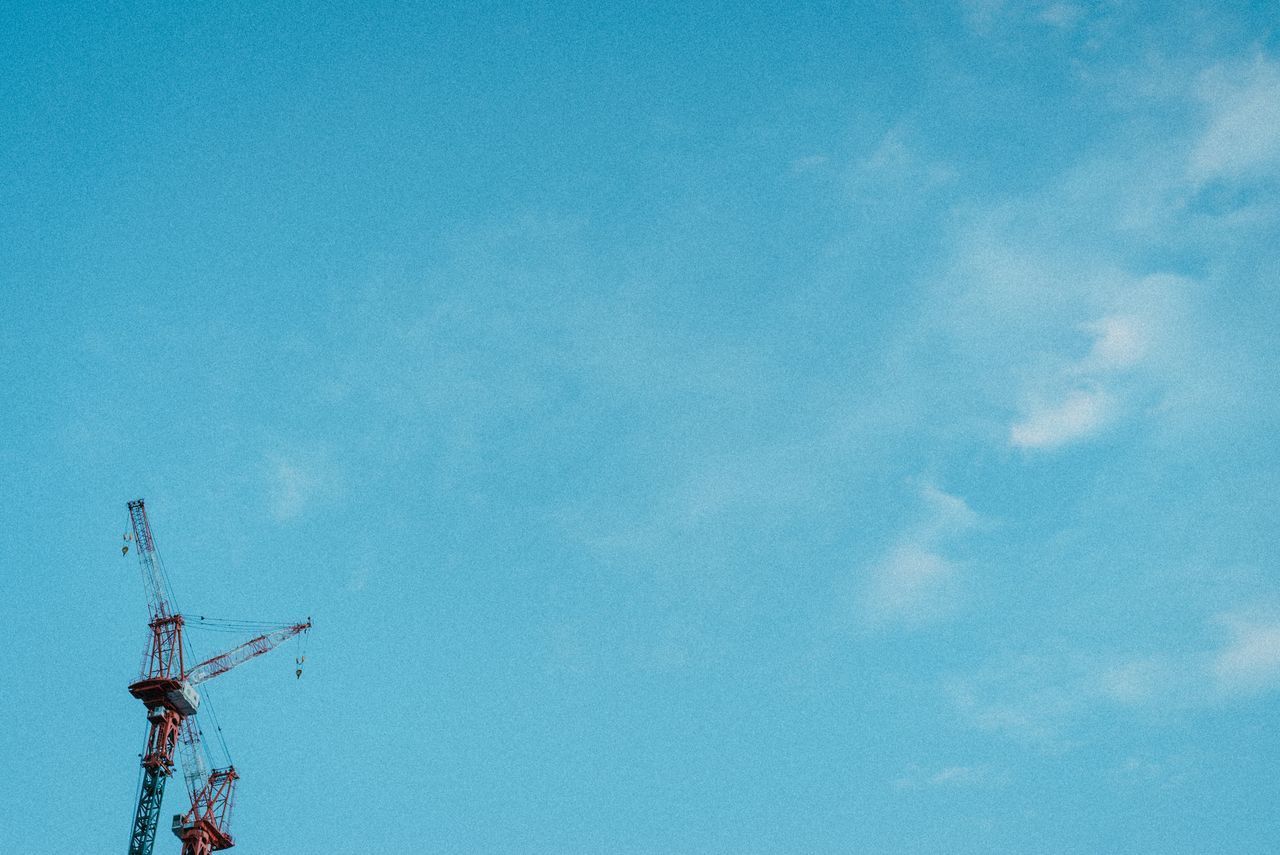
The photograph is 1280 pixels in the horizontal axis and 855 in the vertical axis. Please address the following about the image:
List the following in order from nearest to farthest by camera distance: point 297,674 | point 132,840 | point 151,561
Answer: point 132,840, point 151,561, point 297,674

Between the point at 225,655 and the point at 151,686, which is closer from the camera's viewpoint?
the point at 151,686

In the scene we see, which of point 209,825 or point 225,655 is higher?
point 225,655

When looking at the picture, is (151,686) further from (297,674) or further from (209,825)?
(297,674)

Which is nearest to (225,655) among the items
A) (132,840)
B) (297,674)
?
(297,674)

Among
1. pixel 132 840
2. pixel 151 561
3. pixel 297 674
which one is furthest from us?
pixel 297 674

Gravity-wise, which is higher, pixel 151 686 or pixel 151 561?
pixel 151 561

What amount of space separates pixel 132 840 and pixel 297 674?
110 ft

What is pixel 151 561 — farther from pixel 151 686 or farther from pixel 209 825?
pixel 209 825

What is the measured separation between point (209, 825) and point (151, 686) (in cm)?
1675

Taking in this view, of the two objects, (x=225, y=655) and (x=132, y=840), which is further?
(x=225, y=655)

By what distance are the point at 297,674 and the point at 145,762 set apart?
95.1 feet

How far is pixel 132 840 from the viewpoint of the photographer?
460ft

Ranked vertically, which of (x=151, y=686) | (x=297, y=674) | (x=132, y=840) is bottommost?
(x=132, y=840)

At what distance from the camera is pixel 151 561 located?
159 m
